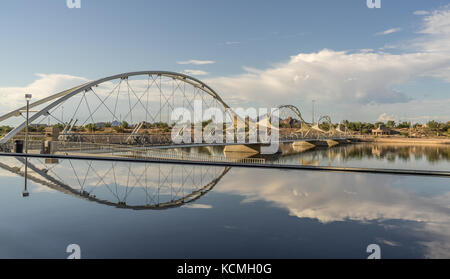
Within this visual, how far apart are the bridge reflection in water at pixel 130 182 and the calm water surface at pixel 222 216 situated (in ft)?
0.14

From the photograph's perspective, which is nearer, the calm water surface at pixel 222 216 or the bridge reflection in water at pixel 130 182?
the calm water surface at pixel 222 216

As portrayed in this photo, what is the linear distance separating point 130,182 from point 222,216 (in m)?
5.90

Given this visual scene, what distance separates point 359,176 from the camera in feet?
46.3

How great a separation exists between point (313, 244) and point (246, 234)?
1.34m

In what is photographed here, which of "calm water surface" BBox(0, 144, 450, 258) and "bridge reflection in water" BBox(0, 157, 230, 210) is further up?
"bridge reflection in water" BBox(0, 157, 230, 210)

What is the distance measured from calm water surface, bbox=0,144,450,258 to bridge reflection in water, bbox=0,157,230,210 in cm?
4

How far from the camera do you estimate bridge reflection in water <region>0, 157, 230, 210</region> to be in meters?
9.41

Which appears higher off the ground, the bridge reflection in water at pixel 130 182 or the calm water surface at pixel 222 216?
the bridge reflection in water at pixel 130 182

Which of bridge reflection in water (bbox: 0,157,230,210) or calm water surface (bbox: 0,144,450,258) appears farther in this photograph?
bridge reflection in water (bbox: 0,157,230,210)

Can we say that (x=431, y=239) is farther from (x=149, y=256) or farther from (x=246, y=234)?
(x=149, y=256)

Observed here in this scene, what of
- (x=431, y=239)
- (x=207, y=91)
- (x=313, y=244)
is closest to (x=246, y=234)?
(x=313, y=244)

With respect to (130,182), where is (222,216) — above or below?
below

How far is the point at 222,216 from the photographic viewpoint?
24.6 feet

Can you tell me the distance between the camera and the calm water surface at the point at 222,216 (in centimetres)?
542
